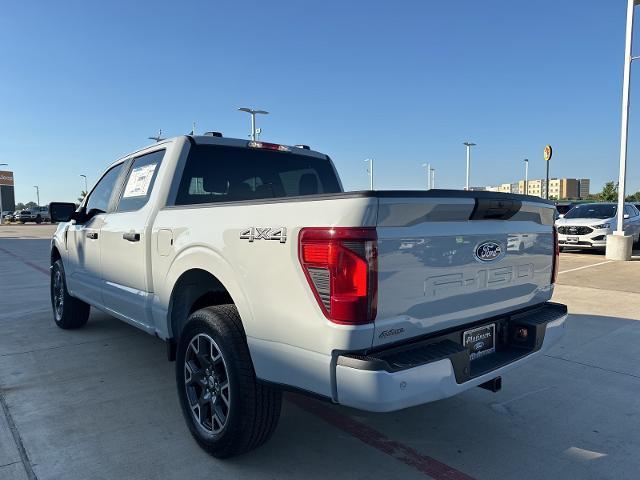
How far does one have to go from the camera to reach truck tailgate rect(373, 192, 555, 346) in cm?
212

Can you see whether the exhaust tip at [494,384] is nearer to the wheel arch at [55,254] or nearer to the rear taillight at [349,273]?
the rear taillight at [349,273]

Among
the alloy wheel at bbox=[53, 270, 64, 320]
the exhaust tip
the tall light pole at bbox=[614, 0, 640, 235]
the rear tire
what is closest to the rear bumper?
the exhaust tip

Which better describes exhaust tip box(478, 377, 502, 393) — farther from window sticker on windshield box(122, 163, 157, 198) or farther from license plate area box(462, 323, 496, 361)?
window sticker on windshield box(122, 163, 157, 198)

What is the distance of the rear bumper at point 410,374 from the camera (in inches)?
78.2

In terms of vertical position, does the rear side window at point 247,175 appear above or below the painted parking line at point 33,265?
above

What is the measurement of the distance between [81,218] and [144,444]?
2719mm

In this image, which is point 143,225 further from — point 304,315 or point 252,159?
point 304,315

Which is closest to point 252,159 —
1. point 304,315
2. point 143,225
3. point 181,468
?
point 143,225

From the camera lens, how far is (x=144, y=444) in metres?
2.89

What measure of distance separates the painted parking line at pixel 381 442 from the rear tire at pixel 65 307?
3148 mm

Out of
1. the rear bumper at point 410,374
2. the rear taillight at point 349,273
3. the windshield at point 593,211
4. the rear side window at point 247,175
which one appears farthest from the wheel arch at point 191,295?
the windshield at point 593,211

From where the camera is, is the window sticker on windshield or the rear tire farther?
the rear tire

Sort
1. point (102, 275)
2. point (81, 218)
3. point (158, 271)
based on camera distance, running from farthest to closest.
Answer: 1. point (81, 218)
2. point (102, 275)
3. point (158, 271)

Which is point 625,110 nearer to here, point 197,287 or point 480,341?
point 480,341
